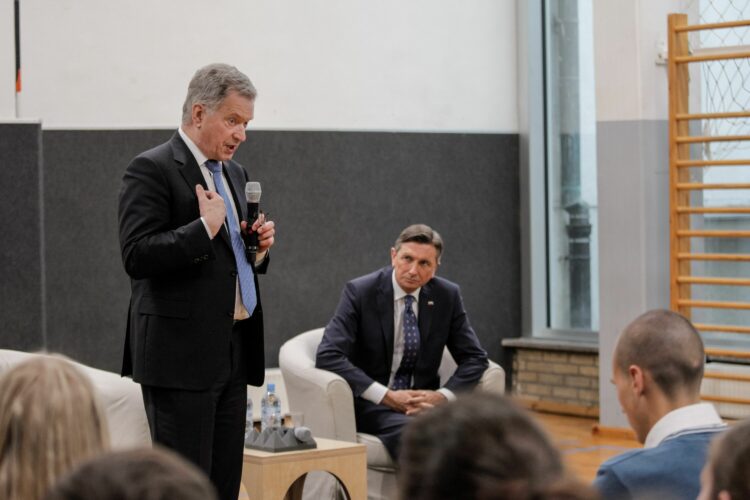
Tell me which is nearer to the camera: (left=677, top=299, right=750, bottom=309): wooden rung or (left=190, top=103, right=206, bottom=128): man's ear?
(left=190, top=103, right=206, bottom=128): man's ear

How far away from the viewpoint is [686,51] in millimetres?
6367

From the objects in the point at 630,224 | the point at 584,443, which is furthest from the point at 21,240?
the point at 630,224

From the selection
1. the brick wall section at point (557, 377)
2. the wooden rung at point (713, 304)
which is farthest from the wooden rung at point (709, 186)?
the brick wall section at point (557, 377)

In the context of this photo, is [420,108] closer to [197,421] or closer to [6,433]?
[197,421]

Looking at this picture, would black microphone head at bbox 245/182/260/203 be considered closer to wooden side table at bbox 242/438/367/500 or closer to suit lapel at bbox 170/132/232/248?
suit lapel at bbox 170/132/232/248

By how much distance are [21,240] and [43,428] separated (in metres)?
4.12

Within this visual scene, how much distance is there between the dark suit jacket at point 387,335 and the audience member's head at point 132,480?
3756 mm

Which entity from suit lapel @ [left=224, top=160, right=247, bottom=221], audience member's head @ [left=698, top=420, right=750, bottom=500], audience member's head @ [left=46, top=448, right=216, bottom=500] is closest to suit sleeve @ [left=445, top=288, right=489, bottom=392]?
suit lapel @ [left=224, top=160, right=247, bottom=221]

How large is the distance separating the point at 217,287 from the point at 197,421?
0.37 meters

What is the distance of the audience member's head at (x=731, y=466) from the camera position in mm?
1315

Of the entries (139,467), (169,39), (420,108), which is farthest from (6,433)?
(420,108)

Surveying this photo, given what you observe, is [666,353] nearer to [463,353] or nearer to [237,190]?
[237,190]

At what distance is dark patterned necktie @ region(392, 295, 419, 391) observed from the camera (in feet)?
16.1

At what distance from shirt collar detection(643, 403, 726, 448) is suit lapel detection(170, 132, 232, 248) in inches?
55.2
